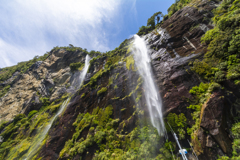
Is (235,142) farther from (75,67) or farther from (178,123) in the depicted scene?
(75,67)

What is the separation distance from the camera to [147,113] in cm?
1236

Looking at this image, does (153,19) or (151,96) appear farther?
(153,19)

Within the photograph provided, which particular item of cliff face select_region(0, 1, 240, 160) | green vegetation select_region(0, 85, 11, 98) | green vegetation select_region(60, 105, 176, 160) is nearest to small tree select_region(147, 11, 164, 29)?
cliff face select_region(0, 1, 240, 160)

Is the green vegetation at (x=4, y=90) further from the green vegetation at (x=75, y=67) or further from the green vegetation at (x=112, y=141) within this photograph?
the green vegetation at (x=112, y=141)

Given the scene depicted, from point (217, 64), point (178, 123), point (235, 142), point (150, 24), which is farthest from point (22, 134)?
point (150, 24)

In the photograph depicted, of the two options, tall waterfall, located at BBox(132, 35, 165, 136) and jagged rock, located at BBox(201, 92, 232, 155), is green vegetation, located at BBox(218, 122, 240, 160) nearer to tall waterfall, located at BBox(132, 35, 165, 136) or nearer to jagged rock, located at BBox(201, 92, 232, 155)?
jagged rock, located at BBox(201, 92, 232, 155)

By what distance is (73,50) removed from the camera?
153 feet

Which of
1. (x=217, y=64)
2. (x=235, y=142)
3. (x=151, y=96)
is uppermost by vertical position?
(x=217, y=64)

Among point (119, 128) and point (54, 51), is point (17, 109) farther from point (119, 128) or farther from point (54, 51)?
point (119, 128)

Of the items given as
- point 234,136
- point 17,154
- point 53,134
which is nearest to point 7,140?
point 17,154

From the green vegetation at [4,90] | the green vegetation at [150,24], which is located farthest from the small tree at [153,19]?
the green vegetation at [4,90]

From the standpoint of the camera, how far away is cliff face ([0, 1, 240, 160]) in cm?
782

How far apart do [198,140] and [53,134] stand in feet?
74.8

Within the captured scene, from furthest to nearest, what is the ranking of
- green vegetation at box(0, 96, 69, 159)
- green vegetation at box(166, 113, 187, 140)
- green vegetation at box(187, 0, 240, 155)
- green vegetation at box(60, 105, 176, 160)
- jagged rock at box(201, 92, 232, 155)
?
green vegetation at box(0, 96, 69, 159)
green vegetation at box(60, 105, 176, 160)
green vegetation at box(166, 113, 187, 140)
green vegetation at box(187, 0, 240, 155)
jagged rock at box(201, 92, 232, 155)
